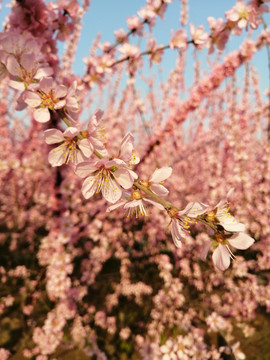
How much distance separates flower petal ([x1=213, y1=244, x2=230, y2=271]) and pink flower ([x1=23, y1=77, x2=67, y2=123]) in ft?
2.58

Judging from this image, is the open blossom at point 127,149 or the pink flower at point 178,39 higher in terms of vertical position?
the pink flower at point 178,39

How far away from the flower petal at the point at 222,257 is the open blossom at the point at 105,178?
1.31ft

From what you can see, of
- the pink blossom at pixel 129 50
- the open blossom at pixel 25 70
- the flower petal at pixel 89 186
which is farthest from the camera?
the pink blossom at pixel 129 50

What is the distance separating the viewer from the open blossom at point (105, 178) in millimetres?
794

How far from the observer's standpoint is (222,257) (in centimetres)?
85

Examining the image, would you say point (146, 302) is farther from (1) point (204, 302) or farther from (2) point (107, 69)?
A: (2) point (107, 69)

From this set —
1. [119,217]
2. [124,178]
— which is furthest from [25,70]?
[119,217]

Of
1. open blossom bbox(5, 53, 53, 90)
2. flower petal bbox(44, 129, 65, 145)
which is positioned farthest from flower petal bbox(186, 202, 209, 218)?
open blossom bbox(5, 53, 53, 90)

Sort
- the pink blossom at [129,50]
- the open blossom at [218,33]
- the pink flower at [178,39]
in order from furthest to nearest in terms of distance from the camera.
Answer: the pink blossom at [129,50]
the pink flower at [178,39]
the open blossom at [218,33]

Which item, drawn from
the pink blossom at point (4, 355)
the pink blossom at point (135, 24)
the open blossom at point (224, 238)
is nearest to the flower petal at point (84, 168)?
the open blossom at point (224, 238)

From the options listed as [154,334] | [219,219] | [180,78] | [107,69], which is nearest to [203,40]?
[107,69]

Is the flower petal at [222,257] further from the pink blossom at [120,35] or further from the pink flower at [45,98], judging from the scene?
the pink blossom at [120,35]

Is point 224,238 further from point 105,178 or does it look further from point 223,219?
point 105,178

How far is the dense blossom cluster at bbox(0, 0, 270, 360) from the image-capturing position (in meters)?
0.87
